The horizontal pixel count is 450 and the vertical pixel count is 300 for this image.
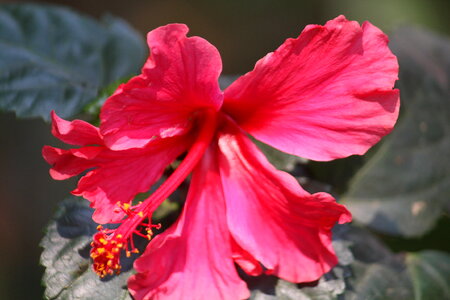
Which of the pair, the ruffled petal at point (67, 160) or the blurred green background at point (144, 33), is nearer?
the ruffled petal at point (67, 160)

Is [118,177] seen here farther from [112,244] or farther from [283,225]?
[283,225]

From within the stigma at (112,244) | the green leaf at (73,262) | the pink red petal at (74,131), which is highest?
the pink red petal at (74,131)

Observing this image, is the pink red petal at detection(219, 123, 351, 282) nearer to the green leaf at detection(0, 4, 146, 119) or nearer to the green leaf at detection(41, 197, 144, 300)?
the green leaf at detection(41, 197, 144, 300)

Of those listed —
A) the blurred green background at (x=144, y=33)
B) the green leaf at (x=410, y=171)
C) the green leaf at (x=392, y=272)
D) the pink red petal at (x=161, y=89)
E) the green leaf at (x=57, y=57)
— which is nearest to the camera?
the pink red petal at (x=161, y=89)

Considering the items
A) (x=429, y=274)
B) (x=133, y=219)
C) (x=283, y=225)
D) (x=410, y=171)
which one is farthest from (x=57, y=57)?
(x=429, y=274)

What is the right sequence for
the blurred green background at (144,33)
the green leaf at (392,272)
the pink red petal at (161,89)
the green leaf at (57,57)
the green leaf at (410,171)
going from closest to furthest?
the pink red petal at (161,89) → the green leaf at (392,272) → the green leaf at (57,57) → the green leaf at (410,171) → the blurred green background at (144,33)

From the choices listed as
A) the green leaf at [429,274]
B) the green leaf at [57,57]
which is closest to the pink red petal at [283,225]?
the green leaf at [429,274]

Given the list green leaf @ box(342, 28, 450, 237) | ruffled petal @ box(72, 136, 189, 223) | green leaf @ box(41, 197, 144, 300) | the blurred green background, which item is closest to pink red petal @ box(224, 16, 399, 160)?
ruffled petal @ box(72, 136, 189, 223)

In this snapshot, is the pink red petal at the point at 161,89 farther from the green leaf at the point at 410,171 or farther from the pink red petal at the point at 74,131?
the green leaf at the point at 410,171
